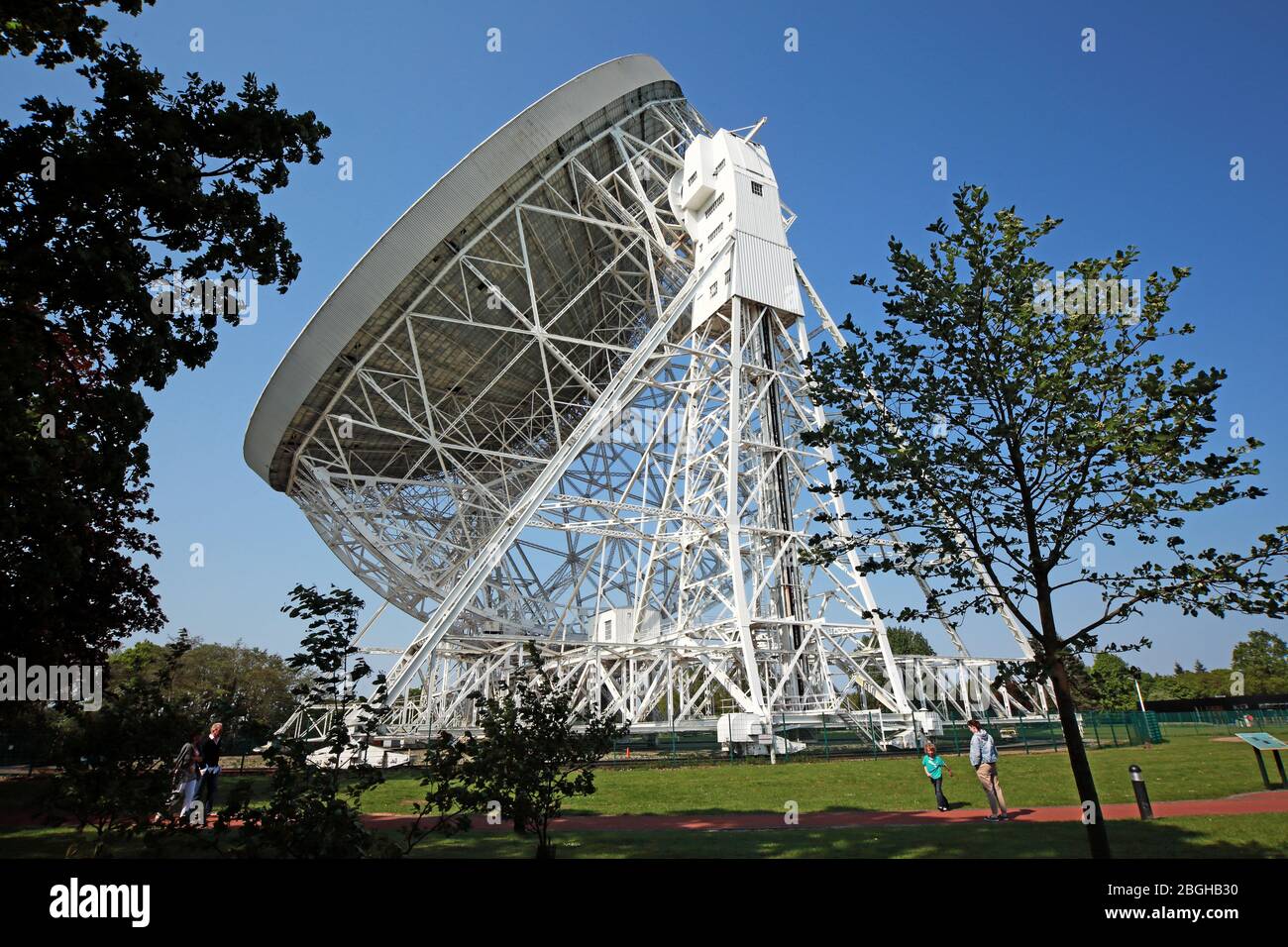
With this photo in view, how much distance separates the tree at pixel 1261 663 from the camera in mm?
68125

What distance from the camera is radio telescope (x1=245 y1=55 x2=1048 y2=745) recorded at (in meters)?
18.9

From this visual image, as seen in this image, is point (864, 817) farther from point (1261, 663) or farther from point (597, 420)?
point (1261, 663)

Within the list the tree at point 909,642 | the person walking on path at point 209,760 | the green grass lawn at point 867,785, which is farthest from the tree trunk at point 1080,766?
the tree at point 909,642

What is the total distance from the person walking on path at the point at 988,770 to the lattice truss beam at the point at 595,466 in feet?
25.5

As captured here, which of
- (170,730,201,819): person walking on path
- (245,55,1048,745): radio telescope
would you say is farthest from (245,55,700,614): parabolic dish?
(170,730,201,819): person walking on path

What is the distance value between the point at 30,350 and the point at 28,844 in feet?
22.3

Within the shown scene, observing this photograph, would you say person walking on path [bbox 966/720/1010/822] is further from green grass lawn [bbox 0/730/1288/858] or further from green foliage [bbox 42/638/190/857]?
green foliage [bbox 42/638/190/857]

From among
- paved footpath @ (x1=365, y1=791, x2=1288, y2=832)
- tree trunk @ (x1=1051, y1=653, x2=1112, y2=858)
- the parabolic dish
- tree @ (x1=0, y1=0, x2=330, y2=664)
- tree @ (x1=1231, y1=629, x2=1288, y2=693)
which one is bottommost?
tree @ (x1=1231, y1=629, x2=1288, y2=693)

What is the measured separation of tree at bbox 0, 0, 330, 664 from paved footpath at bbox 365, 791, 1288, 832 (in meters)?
6.37

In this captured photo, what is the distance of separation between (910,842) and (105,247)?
388 inches

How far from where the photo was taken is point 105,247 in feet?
23.1

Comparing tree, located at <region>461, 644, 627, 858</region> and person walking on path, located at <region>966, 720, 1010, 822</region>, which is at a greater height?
tree, located at <region>461, 644, 627, 858</region>
